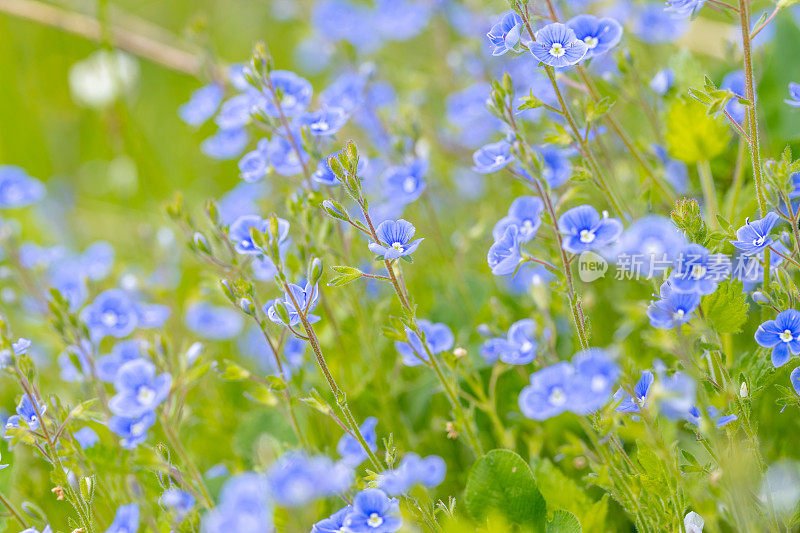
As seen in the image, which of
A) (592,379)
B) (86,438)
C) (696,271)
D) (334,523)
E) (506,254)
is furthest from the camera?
(86,438)

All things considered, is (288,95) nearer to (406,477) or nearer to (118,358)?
(118,358)

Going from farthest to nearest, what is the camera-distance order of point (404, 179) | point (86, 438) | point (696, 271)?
point (404, 179), point (86, 438), point (696, 271)

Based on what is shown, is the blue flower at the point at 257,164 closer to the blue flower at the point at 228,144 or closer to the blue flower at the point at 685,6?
the blue flower at the point at 228,144

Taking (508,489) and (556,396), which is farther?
(508,489)

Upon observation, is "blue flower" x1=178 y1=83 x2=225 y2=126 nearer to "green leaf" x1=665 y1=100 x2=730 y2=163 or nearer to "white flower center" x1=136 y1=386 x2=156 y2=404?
"white flower center" x1=136 y1=386 x2=156 y2=404

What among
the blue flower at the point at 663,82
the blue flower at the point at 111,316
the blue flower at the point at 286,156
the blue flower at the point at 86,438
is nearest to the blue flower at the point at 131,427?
the blue flower at the point at 86,438

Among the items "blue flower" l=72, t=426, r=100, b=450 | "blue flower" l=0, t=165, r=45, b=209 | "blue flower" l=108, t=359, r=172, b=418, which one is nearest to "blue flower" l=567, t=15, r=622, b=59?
"blue flower" l=108, t=359, r=172, b=418

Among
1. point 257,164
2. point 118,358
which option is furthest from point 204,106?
point 118,358
